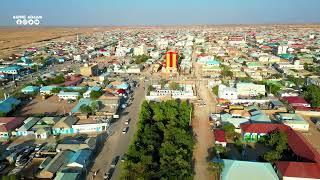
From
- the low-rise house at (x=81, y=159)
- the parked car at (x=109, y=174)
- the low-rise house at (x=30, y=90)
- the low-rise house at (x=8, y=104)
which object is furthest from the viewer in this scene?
the low-rise house at (x=30, y=90)

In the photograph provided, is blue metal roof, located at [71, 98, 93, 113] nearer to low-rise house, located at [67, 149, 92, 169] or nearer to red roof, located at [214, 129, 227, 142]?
low-rise house, located at [67, 149, 92, 169]

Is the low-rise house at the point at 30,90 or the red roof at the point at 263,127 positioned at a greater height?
the low-rise house at the point at 30,90

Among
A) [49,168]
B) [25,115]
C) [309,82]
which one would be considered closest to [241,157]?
[49,168]

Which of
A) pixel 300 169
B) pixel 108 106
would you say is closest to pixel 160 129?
pixel 108 106

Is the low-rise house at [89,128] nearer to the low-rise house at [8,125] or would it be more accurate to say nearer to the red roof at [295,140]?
the low-rise house at [8,125]

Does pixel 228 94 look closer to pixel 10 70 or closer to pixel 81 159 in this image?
pixel 81 159

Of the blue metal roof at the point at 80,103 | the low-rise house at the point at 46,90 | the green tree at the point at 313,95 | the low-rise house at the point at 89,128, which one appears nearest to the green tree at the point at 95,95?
the blue metal roof at the point at 80,103
